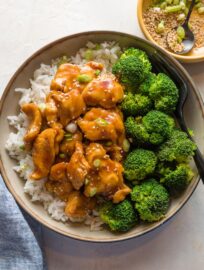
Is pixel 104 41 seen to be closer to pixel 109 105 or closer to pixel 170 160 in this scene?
pixel 109 105

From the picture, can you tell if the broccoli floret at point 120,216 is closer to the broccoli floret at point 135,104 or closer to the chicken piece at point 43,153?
the chicken piece at point 43,153

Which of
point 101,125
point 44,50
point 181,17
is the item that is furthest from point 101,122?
point 181,17

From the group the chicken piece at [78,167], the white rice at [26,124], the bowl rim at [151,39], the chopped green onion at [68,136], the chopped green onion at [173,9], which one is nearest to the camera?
the chicken piece at [78,167]

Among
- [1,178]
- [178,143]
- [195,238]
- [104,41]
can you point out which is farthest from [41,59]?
[195,238]

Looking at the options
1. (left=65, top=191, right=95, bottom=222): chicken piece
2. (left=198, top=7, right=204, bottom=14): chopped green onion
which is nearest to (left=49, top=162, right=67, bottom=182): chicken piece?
(left=65, top=191, right=95, bottom=222): chicken piece

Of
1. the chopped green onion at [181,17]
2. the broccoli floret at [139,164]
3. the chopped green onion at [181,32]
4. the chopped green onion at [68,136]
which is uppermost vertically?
the chopped green onion at [181,17]

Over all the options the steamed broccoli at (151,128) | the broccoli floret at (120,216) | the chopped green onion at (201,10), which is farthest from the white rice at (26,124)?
the chopped green onion at (201,10)
